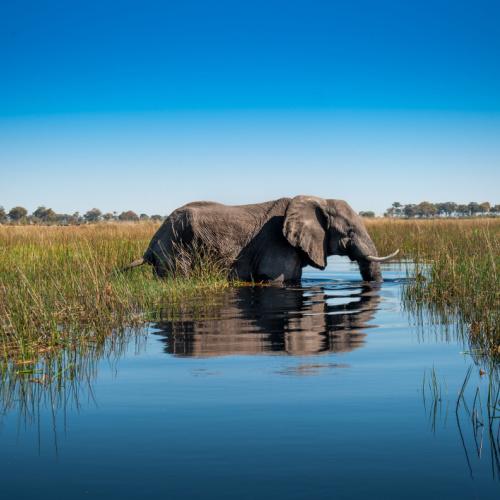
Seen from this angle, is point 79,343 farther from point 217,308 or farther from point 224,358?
point 217,308

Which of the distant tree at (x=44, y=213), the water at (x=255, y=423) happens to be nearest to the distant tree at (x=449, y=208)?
the distant tree at (x=44, y=213)

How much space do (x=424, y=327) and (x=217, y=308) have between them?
3159mm

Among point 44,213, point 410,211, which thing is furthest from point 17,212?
point 410,211

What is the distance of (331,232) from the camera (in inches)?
583

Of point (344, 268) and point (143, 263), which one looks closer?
point (143, 263)

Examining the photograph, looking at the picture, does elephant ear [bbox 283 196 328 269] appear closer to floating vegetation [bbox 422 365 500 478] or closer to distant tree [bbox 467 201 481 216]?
floating vegetation [bbox 422 365 500 478]

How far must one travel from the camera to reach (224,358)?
6.96 m

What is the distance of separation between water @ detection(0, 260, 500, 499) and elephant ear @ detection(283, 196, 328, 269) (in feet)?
20.0

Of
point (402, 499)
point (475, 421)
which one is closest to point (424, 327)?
point (475, 421)

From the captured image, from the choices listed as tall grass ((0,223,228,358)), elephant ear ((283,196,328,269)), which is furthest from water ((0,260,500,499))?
elephant ear ((283,196,328,269))

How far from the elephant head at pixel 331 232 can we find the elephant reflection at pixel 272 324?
1.56 metres

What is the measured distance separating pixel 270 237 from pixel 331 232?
4.10 ft

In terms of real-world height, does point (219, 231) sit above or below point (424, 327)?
above

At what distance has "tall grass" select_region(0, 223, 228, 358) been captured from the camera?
24.9ft
